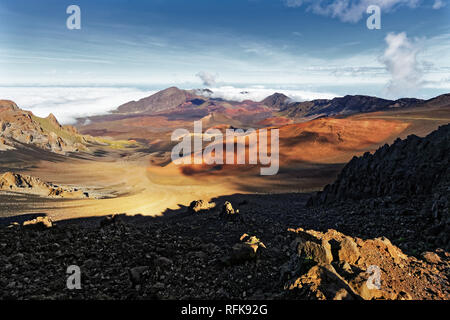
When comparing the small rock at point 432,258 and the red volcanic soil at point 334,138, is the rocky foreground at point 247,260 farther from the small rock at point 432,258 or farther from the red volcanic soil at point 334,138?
the red volcanic soil at point 334,138

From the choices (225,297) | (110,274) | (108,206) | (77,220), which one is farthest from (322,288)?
(108,206)

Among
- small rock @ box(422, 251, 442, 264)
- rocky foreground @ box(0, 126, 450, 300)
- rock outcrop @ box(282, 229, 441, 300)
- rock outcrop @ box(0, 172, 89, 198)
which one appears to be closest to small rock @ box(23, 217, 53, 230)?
rocky foreground @ box(0, 126, 450, 300)

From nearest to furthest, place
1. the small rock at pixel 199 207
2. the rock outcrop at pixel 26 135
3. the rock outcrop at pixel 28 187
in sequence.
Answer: the small rock at pixel 199 207 < the rock outcrop at pixel 28 187 < the rock outcrop at pixel 26 135

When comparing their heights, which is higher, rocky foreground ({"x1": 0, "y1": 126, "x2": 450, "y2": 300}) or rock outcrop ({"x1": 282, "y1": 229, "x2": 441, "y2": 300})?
rock outcrop ({"x1": 282, "y1": 229, "x2": 441, "y2": 300})

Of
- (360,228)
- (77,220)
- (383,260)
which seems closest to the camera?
(383,260)

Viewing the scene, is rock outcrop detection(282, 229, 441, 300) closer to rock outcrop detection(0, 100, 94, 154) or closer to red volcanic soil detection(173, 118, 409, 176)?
red volcanic soil detection(173, 118, 409, 176)

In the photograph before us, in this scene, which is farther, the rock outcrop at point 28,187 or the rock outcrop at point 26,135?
the rock outcrop at point 26,135

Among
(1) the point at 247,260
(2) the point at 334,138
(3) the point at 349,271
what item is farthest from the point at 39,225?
(2) the point at 334,138

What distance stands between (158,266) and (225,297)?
2.34 meters

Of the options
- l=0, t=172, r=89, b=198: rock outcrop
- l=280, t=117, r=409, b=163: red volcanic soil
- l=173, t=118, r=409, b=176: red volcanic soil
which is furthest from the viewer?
l=280, t=117, r=409, b=163: red volcanic soil

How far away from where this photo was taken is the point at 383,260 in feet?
20.6

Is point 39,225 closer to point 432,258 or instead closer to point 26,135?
point 432,258

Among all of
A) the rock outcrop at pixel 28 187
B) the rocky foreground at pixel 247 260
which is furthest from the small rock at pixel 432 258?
the rock outcrop at pixel 28 187

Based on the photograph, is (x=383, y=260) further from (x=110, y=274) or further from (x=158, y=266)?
(x=110, y=274)
